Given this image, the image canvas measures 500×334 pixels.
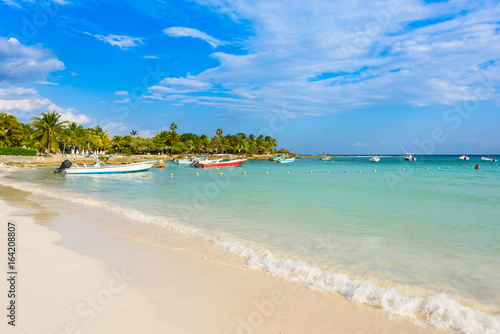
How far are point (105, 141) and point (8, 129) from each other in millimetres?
47271

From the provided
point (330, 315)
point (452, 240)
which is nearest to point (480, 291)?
point (330, 315)

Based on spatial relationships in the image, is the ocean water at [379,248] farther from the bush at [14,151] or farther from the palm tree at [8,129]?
the palm tree at [8,129]

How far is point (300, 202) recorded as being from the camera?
17.9 m

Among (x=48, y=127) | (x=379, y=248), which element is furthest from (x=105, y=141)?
(x=379, y=248)

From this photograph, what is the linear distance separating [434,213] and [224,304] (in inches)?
544

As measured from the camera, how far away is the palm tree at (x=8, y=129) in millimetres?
67125

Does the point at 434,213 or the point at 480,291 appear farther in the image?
the point at 434,213

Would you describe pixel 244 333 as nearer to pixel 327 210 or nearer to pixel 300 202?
pixel 327 210

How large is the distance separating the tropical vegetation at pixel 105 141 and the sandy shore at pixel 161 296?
77522mm

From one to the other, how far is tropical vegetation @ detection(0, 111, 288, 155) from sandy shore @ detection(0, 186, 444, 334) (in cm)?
7752

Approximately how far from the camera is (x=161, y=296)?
4918mm

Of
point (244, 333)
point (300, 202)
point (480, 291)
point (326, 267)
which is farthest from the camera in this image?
point (300, 202)

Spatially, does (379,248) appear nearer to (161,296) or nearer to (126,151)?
(161,296)

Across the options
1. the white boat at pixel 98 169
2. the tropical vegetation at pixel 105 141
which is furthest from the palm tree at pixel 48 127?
the white boat at pixel 98 169
